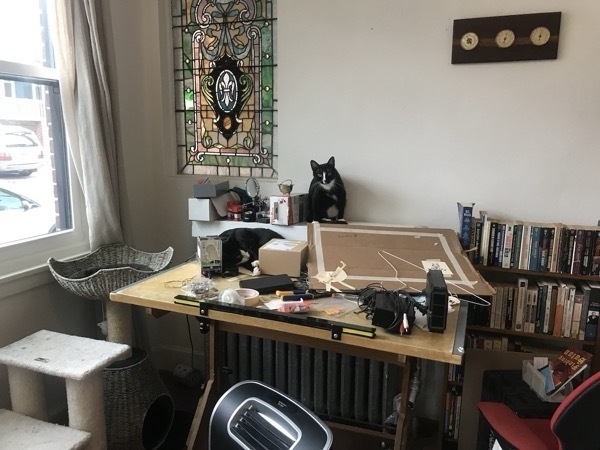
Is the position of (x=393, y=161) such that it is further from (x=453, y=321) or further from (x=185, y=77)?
(x=185, y=77)

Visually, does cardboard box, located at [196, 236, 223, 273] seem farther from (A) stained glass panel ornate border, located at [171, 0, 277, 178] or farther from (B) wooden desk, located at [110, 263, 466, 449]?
(A) stained glass panel ornate border, located at [171, 0, 277, 178]

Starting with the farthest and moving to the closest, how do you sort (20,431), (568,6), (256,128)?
(256,128) → (568,6) → (20,431)

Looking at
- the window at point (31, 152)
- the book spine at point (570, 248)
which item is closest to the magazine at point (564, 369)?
the book spine at point (570, 248)

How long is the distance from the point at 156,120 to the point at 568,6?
2122mm

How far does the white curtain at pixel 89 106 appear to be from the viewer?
208 cm

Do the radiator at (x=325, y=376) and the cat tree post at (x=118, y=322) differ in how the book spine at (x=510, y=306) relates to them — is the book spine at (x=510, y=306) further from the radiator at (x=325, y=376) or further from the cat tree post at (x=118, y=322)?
the cat tree post at (x=118, y=322)

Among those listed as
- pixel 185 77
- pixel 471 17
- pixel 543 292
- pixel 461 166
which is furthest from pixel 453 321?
pixel 185 77

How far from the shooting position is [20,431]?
1.57 metres

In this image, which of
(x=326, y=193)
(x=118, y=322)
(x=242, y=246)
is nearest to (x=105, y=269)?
(x=118, y=322)

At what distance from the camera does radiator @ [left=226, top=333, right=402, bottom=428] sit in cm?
219

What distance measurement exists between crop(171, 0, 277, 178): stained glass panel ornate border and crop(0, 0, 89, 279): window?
2.27ft

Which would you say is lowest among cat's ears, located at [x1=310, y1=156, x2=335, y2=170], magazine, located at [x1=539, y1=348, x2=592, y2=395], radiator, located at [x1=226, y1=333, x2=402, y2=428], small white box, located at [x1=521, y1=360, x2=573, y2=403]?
radiator, located at [x1=226, y1=333, x2=402, y2=428]

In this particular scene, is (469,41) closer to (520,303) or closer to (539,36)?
(539,36)

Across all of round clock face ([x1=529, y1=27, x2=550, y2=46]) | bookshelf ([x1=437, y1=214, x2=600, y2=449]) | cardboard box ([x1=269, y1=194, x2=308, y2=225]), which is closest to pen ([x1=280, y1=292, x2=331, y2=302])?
cardboard box ([x1=269, y1=194, x2=308, y2=225])
